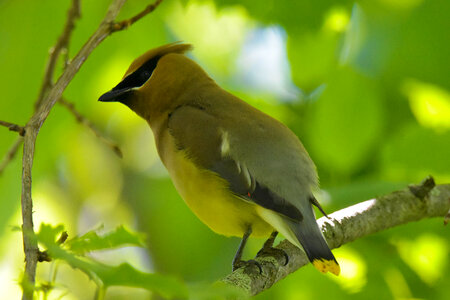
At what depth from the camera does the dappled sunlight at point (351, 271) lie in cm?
334

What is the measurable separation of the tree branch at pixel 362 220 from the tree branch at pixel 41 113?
1.02 meters

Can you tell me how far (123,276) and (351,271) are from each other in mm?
2355

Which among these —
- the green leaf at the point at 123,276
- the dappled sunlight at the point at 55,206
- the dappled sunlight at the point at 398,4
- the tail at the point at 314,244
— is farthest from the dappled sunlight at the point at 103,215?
the green leaf at the point at 123,276

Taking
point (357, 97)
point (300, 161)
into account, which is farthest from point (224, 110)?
point (357, 97)

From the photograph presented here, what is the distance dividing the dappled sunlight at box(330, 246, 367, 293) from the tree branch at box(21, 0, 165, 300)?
1.76m

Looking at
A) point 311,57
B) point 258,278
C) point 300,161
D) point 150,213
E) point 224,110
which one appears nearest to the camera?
point 258,278

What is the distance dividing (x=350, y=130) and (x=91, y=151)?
149 inches

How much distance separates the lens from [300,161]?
330 centimetres

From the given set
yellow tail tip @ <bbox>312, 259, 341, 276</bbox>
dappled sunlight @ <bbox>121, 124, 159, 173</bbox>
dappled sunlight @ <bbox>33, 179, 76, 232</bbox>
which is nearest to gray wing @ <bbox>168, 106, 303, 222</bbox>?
yellow tail tip @ <bbox>312, 259, 341, 276</bbox>

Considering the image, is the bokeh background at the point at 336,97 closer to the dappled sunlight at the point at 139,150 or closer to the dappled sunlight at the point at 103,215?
the dappled sunlight at the point at 103,215

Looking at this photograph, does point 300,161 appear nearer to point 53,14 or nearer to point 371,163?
point 371,163

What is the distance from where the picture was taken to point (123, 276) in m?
1.37

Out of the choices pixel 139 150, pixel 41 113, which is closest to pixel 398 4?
pixel 41 113

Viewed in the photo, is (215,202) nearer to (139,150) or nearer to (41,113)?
(41,113)
